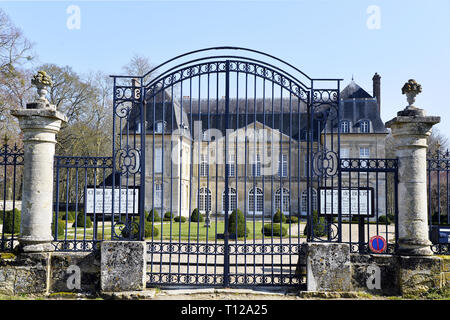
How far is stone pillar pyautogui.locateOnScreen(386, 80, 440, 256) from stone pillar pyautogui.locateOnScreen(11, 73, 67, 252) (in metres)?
4.42

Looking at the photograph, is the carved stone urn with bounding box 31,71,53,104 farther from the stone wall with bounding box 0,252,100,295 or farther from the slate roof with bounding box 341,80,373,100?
the slate roof with bounding box 341,80,373,100

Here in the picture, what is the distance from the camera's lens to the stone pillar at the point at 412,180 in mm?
5094

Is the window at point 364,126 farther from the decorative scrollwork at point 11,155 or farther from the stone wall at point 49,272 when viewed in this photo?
the decorative scrollwork at point 11,155

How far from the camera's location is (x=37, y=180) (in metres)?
5.10

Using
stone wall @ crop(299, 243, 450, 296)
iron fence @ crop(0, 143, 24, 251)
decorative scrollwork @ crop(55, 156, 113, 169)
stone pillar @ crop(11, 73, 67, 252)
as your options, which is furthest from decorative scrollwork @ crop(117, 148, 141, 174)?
stone wall @ crop(299, 243, 450, 296)

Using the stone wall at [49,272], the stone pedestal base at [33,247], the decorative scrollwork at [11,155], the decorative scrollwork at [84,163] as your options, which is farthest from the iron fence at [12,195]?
the decorative scrollwork at [84,163]

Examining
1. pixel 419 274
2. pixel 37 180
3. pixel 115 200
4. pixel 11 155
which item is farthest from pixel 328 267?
pixel 11 155

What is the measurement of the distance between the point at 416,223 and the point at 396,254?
477 mm

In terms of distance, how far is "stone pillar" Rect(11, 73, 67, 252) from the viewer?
5070 millimetres

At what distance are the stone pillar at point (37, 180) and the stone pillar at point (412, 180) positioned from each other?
442 cm

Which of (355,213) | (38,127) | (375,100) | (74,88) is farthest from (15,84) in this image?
(375,100)
